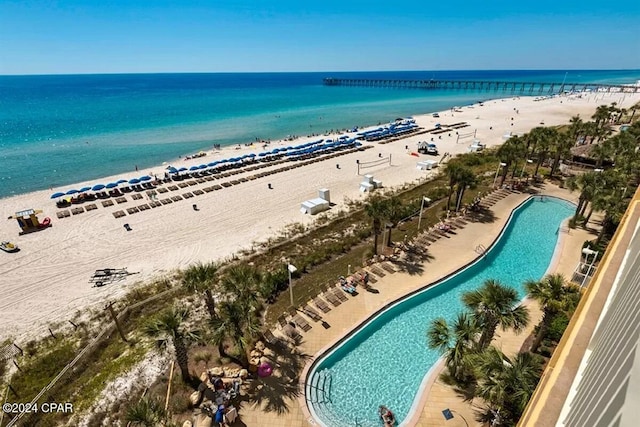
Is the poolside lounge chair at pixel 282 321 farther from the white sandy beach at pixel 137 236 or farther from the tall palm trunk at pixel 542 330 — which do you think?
the tall palm trunk at pixel 542 330

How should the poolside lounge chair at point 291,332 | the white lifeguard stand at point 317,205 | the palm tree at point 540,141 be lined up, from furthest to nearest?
the palm tree at point 540,141, the white lifeguard stand at point 317,205, the poolside lounge chair at point 291,332

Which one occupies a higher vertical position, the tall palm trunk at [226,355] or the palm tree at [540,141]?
the palm tree at [540,141]

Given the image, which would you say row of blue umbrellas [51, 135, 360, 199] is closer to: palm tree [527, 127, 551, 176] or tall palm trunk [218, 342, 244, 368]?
palm tree [527, 127, 551, 176]

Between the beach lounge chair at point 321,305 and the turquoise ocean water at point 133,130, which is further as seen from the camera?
the turquoise ocean water at point 133,130

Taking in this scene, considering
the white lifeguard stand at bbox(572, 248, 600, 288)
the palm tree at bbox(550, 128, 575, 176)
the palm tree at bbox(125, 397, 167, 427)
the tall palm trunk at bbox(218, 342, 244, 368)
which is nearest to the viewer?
the palm tree at bbox(125, 397, 167, 427)

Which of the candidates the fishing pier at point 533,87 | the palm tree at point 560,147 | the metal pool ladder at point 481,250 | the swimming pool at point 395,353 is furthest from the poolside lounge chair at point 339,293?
the fishing pier at point 533,87

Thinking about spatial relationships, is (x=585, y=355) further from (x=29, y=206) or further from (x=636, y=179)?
(x=29, y=206)

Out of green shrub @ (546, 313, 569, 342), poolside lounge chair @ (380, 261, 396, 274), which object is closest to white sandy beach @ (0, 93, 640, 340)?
poolside lounge chair @ (380, 261, 396, 274)

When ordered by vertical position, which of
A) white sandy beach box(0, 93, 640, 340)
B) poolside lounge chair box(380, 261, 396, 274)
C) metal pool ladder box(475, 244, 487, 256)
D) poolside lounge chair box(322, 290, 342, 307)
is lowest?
white sandy beach box(0, 93, 640, 340)

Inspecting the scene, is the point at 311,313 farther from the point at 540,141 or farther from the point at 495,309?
the point at 540,141
